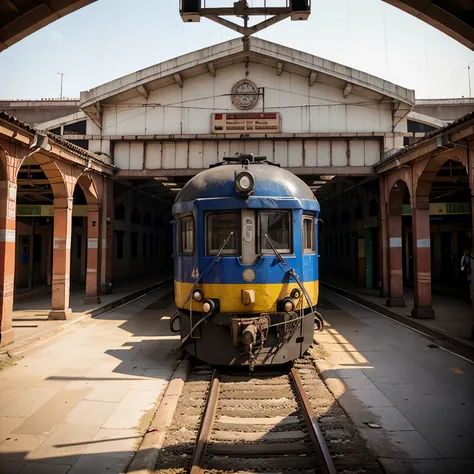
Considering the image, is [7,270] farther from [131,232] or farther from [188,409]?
[131,232]

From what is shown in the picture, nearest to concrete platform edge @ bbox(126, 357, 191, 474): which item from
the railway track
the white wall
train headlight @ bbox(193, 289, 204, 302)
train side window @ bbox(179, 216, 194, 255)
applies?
the railway track

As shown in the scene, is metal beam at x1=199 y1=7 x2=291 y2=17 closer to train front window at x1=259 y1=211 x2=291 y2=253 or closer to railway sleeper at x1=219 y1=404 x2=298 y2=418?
train front window at x1=259 y1=211 x2=291 y2=253

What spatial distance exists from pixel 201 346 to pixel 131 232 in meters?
18.8

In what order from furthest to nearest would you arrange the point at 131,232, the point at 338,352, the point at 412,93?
the point at 131,232
the point at 412,93
the point at 338,352

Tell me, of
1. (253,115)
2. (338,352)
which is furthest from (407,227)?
(338,352)

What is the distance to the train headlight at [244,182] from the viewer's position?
6.67 metres

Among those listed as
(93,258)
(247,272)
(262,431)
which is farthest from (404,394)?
(93,258)

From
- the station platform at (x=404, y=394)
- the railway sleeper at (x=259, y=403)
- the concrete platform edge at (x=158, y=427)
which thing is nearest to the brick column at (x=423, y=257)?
the station platform at (x=404, y=394)

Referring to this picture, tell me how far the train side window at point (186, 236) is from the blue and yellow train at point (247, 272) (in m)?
0.05

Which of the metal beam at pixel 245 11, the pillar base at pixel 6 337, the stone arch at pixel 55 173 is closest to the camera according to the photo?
the metal beam at pixel 245 11

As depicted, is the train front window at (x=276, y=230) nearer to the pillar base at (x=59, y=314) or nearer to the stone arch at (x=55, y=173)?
the stone arch at (x=55, y=173)

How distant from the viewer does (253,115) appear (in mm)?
15445

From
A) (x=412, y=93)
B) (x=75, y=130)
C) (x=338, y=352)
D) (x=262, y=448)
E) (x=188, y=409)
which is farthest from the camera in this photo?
(x=75, y=130)

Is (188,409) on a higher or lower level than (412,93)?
lower
